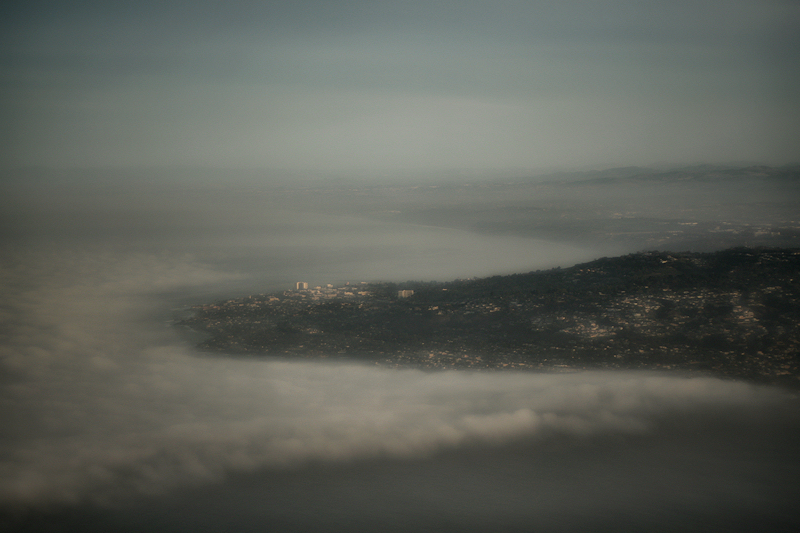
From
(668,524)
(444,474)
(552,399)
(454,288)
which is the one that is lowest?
(668,524)

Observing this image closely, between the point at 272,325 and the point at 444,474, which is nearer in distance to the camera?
the point at 444,474

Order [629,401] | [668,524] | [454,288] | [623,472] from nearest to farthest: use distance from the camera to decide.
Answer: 1. [668,524]
2. [623,472]
3. [629,401]
4. [454,288]

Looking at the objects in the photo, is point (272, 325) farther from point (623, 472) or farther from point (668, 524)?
point (668, 524)

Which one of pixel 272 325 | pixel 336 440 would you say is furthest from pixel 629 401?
pixel 272 325

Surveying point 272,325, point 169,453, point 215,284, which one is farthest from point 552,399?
point 215,284

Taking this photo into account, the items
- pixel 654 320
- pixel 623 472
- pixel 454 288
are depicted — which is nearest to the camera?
pixel 623 472

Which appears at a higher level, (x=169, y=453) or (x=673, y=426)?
(x=169, y=453)
